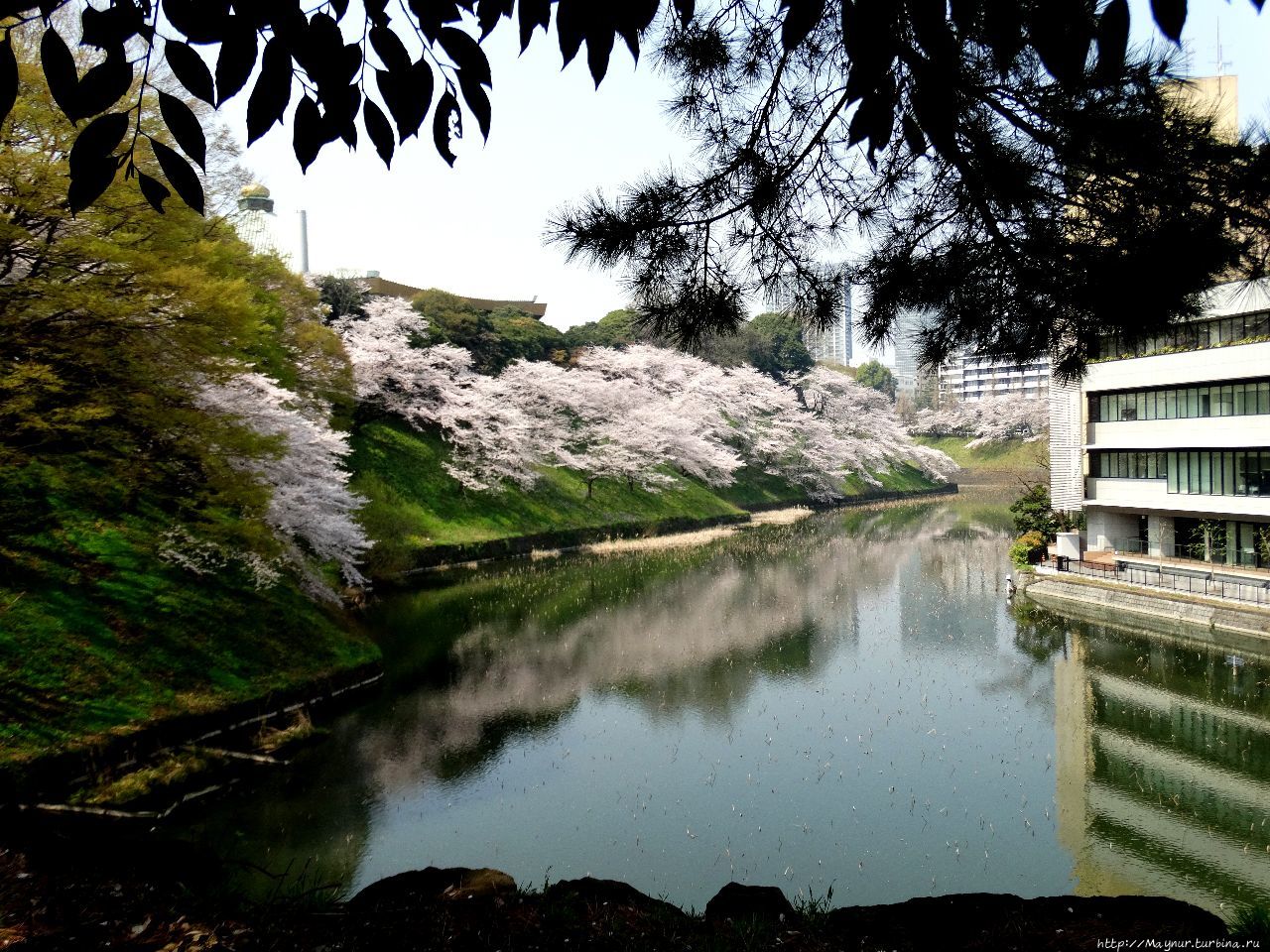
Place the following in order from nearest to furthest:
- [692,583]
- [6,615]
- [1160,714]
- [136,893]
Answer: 1. [136,893]
2. [6,615]
3. [1160,714]
4. [692,583]

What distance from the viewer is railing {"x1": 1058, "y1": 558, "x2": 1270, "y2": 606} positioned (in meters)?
17.8

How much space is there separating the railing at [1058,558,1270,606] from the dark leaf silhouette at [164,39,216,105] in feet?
69.5

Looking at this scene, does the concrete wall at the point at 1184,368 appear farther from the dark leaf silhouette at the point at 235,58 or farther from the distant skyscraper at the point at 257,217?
the distant skyscraper at the point at 257,217

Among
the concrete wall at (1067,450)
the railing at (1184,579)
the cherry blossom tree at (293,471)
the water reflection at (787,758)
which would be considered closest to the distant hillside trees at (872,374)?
the concrete wall at (1067,450)

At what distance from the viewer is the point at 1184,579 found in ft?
63.9

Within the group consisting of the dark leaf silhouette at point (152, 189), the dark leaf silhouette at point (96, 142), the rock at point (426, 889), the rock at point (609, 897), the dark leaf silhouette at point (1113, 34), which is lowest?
the rock at point (609, 897)

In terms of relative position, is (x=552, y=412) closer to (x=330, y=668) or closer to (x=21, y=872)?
(x=330, y=668)

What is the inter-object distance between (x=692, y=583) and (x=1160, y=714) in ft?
41.5

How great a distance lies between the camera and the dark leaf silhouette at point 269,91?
6.34 feet

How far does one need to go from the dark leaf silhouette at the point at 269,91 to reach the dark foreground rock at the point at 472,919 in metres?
3.53

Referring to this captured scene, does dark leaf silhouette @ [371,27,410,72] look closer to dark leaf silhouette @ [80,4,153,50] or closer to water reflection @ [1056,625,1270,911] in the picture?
dark leaf silhouette @ [80,4,153,50]

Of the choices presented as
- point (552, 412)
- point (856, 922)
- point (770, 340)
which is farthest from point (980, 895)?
point (770, 340)

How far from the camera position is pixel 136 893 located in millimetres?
4148

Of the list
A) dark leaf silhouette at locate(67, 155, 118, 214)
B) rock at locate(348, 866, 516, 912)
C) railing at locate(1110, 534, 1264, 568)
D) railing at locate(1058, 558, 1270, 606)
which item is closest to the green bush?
railing at locate(1058, 558, 1270, 606)
